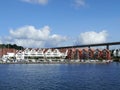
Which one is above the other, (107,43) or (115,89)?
(107,43)

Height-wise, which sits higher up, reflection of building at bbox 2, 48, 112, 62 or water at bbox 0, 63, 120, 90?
reflection of building at bbox 2, 48, 112, 62

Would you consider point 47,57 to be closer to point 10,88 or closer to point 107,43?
point 107,43

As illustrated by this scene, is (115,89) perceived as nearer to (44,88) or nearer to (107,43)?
(44,88)

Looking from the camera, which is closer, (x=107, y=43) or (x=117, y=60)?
(x=107, y=43)

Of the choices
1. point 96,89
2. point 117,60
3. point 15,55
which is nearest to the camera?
point 96,89

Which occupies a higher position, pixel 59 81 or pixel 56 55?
pixel 56 55

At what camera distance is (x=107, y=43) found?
17775 cm

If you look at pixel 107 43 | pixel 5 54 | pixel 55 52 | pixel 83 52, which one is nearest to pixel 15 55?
pixel 5 54

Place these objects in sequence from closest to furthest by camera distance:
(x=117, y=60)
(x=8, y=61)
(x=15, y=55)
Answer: (x=8, y=61) < (x=15, y=55) < (x=117, y=60)

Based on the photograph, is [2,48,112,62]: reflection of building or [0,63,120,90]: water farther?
[2,48,112,62]: reflection of building

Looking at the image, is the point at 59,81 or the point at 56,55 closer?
the point at 59,81

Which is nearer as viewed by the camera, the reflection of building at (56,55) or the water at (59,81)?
the water at (59,81)

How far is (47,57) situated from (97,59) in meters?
26.6

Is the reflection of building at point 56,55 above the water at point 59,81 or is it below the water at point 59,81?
above
